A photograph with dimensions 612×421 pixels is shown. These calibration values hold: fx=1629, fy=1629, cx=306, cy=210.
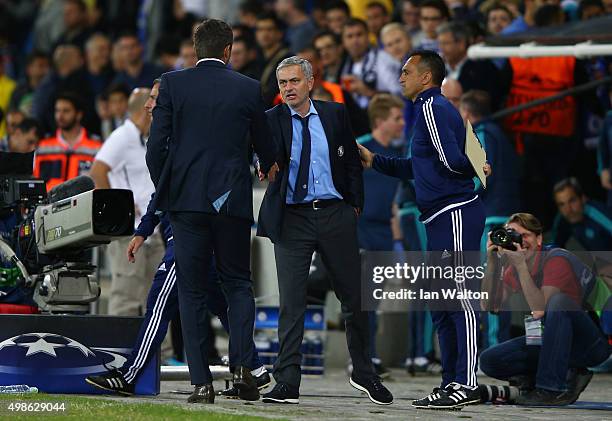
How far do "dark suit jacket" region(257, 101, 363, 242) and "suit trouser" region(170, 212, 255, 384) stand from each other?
11.1 inches

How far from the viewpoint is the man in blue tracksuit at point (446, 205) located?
9992 mm

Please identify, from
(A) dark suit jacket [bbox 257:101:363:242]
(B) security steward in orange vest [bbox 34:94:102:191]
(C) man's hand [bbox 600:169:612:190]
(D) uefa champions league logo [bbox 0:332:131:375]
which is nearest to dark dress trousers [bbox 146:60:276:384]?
(A) dark suit jacket [bbox 257:101:363:242]

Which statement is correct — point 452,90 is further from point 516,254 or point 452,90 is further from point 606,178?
point 516,254

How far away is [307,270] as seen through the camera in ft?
33.3

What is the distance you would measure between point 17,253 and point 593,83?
5454mm

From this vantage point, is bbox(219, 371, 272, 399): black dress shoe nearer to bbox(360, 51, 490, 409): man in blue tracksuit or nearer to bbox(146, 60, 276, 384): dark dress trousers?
bbox(146, 60, 276, 384): dark dress trousers

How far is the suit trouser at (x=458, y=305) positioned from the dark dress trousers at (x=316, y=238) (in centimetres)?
49

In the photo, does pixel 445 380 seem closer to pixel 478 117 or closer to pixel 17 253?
pixel 17 253

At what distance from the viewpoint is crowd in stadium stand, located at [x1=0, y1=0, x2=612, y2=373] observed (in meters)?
13.8

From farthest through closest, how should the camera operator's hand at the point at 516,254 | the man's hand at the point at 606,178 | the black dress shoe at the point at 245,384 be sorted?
1. the man's hand at the point at 606,178
2. the camera operator's hand at the point at 516,254
3. the black dress shoe at the point at 245,384

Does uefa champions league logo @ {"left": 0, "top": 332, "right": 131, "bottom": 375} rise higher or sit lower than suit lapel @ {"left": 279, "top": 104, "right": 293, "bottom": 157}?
lower

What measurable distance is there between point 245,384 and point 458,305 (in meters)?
1.40

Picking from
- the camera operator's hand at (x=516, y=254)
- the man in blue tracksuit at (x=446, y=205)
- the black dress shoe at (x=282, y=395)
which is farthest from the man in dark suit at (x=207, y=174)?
the camera operator's hand at (x=516, y=254)

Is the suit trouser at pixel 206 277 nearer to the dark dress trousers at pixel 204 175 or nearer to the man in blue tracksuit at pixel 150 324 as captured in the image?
the dark dress trousers at pixel 204 175
